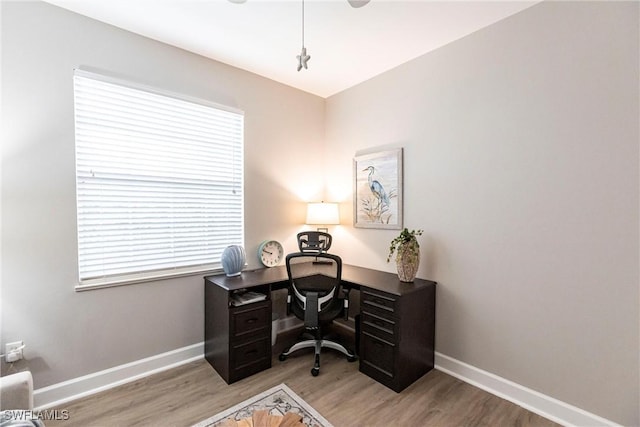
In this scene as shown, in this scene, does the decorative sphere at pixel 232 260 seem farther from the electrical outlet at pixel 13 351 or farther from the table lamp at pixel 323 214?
the electrical outlet at pixel 13 351

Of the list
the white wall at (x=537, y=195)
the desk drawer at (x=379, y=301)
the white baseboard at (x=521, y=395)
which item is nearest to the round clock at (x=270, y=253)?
the desk drawer at (x=379, y=301)

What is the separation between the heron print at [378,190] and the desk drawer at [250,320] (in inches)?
53.3

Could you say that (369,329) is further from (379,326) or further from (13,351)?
(13,351)

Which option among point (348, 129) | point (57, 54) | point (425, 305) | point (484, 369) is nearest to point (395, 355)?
point (425, 305)

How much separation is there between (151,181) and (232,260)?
94cm

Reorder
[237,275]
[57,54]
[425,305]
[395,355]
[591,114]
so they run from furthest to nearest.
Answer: [237,275]
[425,305]
[395,355]
[57,54]
[591,114]

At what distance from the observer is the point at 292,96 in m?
3.23

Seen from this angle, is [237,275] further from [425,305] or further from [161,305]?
[425,305]

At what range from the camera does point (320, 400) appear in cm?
203

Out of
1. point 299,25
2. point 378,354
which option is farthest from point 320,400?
point 299,25

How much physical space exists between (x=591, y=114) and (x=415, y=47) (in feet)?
4.49

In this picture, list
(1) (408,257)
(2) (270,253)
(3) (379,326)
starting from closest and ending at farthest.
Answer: (3) (379,326) → (1) (408,257) → (2) (270,253)

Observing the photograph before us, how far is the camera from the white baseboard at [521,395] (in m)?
1.75

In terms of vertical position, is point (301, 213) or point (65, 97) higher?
point (65, 97)
